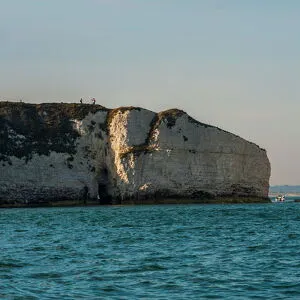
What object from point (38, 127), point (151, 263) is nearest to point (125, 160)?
point (38, 127)

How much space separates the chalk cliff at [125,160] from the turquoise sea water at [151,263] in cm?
4687

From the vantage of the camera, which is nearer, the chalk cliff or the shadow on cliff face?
the chalk cliff

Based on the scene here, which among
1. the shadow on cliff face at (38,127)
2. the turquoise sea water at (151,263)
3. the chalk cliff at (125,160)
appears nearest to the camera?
the turquoise sea water at (151,263)

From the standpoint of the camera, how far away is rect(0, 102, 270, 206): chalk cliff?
92.9 meters

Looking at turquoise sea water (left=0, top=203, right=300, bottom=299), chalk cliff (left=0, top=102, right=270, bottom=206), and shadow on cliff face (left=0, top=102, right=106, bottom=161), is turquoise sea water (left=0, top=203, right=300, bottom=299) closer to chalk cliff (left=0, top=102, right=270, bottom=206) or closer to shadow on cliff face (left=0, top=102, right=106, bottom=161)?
chalk cliff (left=0, top=102, right=270, bottom=206)

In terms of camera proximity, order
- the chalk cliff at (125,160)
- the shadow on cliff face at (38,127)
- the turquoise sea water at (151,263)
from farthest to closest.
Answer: the shadow on cliff face at (38,127) < the chalk cliff at (125,160) < the turquoise sea water at (151,263)

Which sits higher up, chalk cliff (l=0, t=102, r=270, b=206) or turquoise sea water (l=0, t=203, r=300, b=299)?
A: chalk cliff (l=0, t=102, r=270, b=206)

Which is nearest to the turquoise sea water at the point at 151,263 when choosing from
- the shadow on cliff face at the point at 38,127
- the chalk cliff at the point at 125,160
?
the chalk cliff at the point at 125,160

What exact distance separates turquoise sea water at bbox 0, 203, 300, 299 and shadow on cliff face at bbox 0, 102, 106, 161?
50645mm

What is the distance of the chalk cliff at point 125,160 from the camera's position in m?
92.9

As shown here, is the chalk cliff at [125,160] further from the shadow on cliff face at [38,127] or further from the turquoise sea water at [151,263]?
the turquoise sea water at [151,263]

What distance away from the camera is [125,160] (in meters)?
93.4

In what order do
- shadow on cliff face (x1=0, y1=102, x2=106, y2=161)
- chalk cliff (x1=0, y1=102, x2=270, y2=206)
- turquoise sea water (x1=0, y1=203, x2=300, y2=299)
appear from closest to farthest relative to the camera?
1. turquoise sea water (x1=0, y1=203, x2=300, y2=299)
2. chalk cliff (x1=0, y1=102, x2=270, y2=206)
3. shadow on cliff face (x1=0, y1=102, x2=106, y2=161)

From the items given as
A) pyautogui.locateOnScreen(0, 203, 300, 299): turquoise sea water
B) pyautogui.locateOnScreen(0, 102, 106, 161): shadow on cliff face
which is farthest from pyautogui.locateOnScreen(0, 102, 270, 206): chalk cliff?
pyautogui.locateOnScreen(0, 203, 300, 299): turquoise sea water
